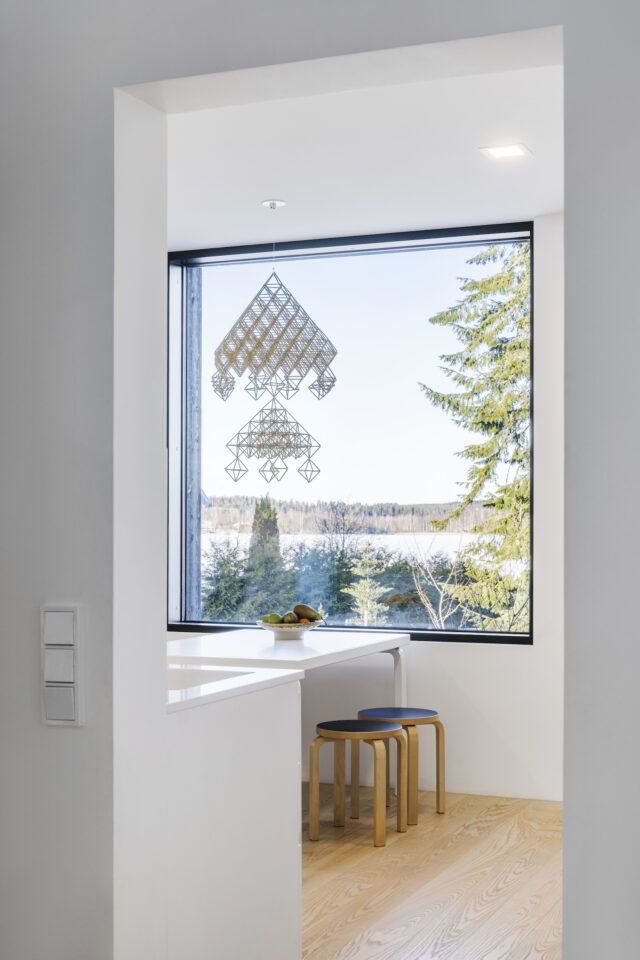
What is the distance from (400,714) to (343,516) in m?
1.21

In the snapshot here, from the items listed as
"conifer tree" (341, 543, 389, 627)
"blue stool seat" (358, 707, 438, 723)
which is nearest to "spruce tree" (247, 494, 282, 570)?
"conifer tree" (341, 543, 389, 627)

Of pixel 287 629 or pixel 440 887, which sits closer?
pixel 440 887

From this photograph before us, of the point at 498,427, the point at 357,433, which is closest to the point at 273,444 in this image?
the point at 357,433

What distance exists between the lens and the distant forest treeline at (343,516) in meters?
5.41

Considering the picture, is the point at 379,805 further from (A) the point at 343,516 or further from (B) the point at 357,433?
(B) the point at 357,433

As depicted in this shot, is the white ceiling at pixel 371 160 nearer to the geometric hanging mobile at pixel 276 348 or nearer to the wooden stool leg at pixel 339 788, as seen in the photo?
the geometric hanging mobile at pixel 276 348

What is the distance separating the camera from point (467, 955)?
320 centimetres

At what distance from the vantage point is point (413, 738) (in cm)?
473

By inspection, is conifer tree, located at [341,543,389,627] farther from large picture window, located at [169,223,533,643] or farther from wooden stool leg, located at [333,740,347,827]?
wooden stool leg, located at [333,740,347,827]
